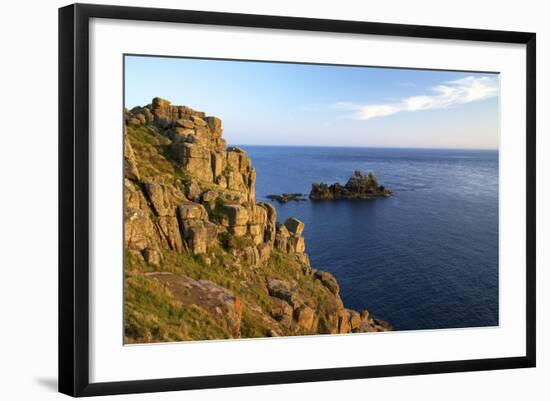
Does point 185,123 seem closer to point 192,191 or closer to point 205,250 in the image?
point 192,191

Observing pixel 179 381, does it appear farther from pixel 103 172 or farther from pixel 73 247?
pixel 103 172

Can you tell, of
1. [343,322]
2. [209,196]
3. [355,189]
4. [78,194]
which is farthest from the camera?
[355,189]

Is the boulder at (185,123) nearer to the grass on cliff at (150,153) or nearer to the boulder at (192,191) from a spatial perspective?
the grass on cliff at (150,153)

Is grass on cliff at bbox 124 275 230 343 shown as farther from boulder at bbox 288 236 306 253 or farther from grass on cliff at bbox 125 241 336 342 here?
boulder at bbox 288 236 306 253

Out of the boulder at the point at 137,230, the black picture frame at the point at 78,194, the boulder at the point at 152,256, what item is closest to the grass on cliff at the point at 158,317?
the boulder at the point at 152,256

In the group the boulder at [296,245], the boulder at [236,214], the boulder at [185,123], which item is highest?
the boulder at [185,123]

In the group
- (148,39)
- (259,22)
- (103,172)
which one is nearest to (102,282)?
(103,172)

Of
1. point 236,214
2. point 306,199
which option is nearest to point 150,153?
point 236,214
